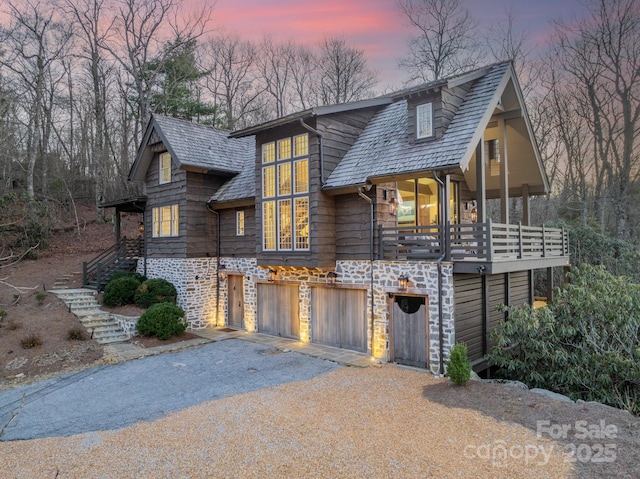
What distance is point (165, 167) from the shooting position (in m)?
16.7

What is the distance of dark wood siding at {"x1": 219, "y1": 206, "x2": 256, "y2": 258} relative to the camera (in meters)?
14.8

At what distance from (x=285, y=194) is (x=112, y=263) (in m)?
9.98

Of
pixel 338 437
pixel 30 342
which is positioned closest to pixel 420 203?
pixel 338 437

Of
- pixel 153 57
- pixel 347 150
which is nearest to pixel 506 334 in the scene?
pixel 347 150

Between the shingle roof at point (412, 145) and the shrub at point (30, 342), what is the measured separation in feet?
32.1

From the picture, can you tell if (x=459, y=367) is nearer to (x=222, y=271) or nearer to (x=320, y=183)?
(x=320, y=183)

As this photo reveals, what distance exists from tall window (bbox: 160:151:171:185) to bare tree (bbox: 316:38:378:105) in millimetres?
15177

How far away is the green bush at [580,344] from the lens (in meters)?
8.48

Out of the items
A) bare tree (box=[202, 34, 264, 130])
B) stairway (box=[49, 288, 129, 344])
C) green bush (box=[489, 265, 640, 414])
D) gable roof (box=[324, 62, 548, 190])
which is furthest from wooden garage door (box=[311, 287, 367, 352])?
bare tree (box=[202, 34, 264, 130])

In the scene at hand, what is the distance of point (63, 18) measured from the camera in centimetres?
2292

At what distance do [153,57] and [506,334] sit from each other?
2656 cm

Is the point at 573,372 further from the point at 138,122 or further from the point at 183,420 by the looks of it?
the point at 138,122

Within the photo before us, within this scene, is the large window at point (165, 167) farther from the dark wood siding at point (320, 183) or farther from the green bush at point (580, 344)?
the green bush at point (580, 344)

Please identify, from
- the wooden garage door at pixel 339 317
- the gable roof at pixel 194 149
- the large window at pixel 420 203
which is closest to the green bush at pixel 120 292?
the gable roof at pixel 194 149
